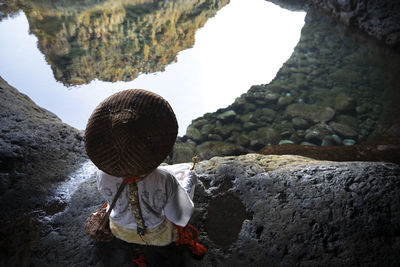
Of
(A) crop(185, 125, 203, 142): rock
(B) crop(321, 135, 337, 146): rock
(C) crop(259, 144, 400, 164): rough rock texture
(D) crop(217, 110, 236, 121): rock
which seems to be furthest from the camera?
(D) crop(217, 110, 236, 121): rock

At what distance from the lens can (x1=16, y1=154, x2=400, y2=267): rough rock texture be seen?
135 centimetres

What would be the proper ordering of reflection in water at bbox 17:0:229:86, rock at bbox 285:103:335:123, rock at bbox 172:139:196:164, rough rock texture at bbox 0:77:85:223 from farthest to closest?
1. reflection in water at bbox 17:0:229:86
2. rock at bbox 285:103:335:123
3. rock at bbox 172:139:196:164
4. rough rock texture at bbox 0:77:85:223

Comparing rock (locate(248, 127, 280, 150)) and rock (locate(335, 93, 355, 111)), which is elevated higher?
rock (locate(335, 93, 355, 111))

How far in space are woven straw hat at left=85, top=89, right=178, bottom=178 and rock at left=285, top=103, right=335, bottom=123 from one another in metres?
3.81

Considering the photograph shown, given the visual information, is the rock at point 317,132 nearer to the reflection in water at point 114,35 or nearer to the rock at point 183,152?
the rock at point 183,152

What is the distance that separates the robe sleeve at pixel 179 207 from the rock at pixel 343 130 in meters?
3.52

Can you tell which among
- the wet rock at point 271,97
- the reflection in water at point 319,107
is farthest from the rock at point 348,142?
the wet rock at point 271,97

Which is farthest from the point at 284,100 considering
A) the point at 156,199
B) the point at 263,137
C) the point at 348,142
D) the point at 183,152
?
the point at 156,199

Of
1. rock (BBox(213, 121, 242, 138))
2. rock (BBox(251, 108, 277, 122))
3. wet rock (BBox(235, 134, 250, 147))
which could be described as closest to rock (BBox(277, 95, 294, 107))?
rock (BBox(251, 108, 277, 122))

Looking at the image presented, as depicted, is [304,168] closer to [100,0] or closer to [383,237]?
[383,237]

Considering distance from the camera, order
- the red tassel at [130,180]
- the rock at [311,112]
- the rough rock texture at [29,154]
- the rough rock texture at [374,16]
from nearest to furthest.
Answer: the red tassel at [130,180] < the rough rock texture at [29,154] < the rock at [311,112] < the rough rock texture at [374,16]

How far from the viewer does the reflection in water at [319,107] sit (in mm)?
4039

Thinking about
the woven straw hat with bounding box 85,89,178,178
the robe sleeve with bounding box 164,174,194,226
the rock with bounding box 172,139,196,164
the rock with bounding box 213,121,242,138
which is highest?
the woven straw hat with bounding box 85,89,178,178

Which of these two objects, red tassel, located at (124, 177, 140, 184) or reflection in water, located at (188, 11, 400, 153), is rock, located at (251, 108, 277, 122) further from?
red tassel, located at (124, 177, 140, 184)
